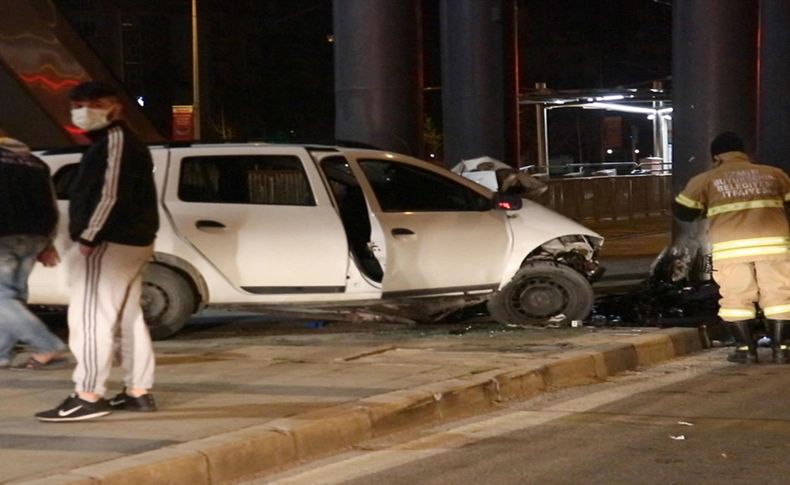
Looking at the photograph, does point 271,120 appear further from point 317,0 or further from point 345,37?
point 345,37

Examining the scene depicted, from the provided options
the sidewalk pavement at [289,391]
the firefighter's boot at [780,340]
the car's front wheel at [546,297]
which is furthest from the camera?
Answer: the car's front wheel at [546,297]

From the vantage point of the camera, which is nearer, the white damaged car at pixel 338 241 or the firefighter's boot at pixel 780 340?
the firefighter's boot at pixel 780 340

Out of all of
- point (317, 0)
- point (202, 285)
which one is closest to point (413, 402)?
→ point (202, 285)

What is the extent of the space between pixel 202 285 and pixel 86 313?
3.43 metres

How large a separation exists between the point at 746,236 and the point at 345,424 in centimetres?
386

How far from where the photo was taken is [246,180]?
35.0 ft

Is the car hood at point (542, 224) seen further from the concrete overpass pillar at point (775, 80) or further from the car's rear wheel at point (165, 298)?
the concrete overpass pillar at point (775, 80)

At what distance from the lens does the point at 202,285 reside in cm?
1045

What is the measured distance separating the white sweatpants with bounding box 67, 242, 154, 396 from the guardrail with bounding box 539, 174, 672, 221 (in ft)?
70.0

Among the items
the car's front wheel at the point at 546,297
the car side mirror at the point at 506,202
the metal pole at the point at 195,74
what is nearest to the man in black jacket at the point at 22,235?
the car side mirror at the point at 506,202

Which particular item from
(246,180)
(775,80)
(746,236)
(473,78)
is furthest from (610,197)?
(746,236)

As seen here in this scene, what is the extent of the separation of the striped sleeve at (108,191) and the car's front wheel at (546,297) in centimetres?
477

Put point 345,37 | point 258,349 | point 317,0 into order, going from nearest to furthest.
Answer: point 258,349 < point 345,37 < point 317,0

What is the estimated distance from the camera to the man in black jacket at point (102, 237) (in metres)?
6.93
